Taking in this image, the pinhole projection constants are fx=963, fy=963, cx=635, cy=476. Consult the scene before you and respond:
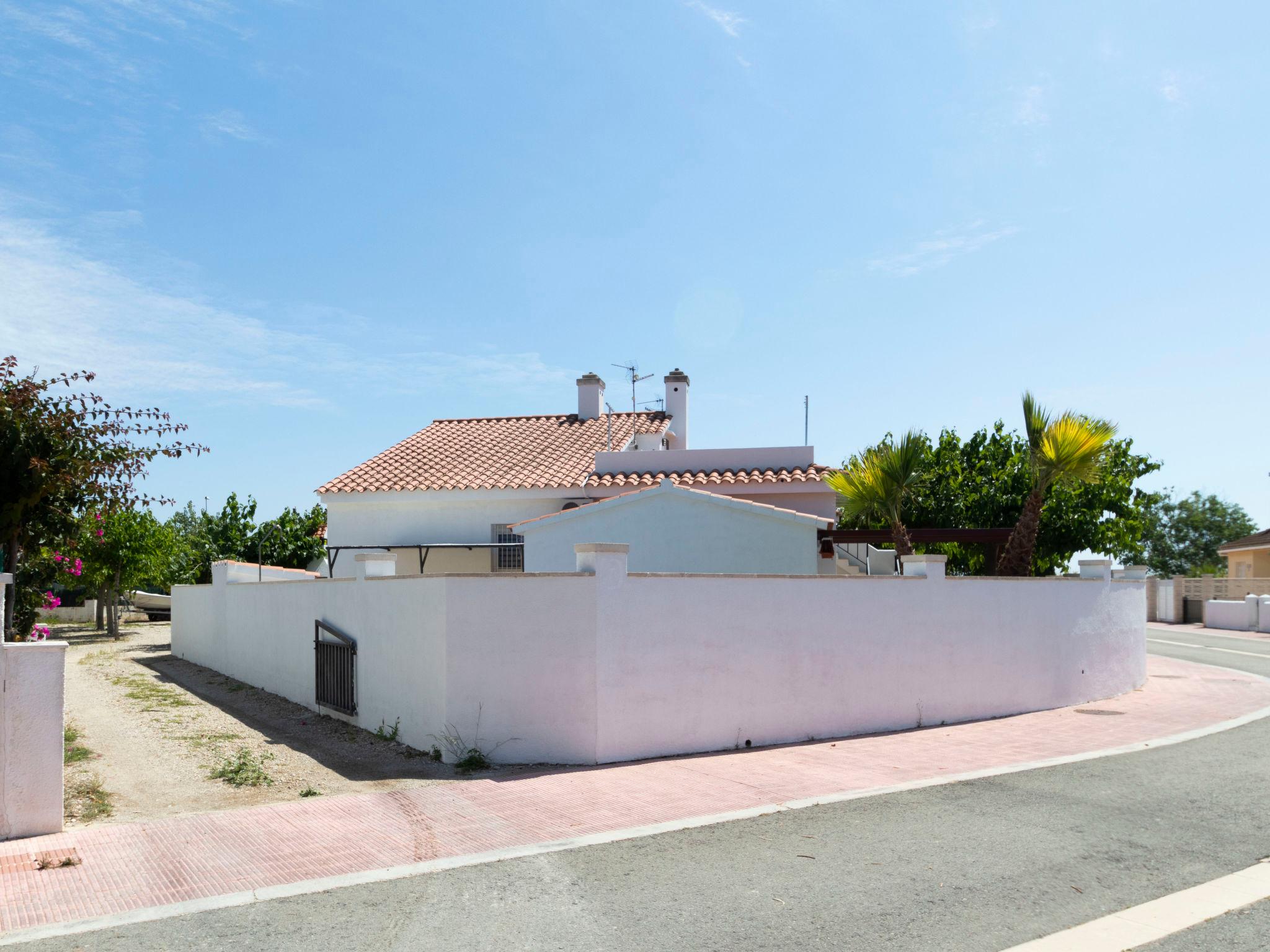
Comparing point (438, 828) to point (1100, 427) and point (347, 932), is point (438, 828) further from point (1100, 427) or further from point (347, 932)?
point (1100, 427)

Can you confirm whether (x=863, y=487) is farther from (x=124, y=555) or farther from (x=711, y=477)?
(x=124, y=555)

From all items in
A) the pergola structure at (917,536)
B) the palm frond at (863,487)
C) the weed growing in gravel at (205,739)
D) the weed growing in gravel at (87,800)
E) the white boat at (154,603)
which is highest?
the palm frond at (863,487)

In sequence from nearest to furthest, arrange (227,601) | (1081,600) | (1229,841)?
(1229,841)
(1081,600)
(227,601)

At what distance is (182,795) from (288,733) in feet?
12.7

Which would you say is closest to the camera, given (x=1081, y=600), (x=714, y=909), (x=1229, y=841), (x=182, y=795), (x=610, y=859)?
(x=714, y=909)

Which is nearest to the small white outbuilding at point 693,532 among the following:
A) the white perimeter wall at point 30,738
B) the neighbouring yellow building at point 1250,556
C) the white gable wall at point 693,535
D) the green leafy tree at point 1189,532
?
the white gable wall at point 693,535

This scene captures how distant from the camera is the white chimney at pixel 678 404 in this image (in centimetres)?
3019

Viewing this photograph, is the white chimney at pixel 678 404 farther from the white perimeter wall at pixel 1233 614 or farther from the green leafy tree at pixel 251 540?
the white perimeter wall at pixel 1233 614

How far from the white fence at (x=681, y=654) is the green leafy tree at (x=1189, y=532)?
79.7 m

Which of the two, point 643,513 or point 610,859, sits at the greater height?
point 643,513

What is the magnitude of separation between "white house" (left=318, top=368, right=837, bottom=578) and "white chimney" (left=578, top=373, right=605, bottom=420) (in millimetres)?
2422

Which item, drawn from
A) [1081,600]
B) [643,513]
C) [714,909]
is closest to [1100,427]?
[1081,600]

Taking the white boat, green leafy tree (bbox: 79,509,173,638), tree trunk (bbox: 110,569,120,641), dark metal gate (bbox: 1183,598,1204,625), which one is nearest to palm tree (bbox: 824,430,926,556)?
green leafy tree (bbox: 79,509,173,638)

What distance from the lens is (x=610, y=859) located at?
7.02 metres
